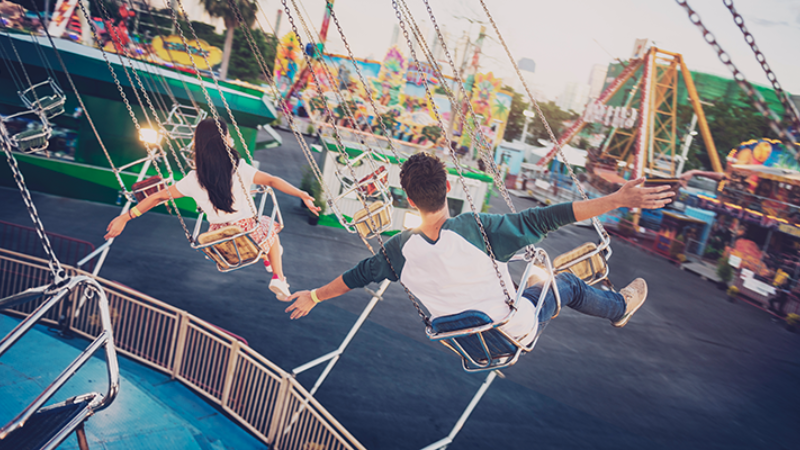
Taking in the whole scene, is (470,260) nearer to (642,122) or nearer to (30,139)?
(30,139)

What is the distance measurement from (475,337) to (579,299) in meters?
0.71

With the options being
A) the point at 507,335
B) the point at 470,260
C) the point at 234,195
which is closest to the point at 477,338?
the point at 507,335

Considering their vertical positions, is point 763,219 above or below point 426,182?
above

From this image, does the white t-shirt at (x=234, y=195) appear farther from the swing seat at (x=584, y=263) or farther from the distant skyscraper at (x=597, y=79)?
the distant skyscraper at (x=597, y=79)

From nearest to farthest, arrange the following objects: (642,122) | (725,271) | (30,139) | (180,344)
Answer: (180,344), (30,139), (725,271), (642,122)

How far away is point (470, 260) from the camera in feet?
7.18

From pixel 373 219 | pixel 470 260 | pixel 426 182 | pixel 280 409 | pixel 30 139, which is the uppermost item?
pixel 426 182

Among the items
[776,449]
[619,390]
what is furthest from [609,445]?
[776,449]

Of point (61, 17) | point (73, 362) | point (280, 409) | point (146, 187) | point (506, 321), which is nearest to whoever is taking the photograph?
point (73, 362)

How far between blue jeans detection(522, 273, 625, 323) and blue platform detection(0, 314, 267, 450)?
10.2 ft

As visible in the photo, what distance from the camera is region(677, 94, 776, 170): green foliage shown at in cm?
1731

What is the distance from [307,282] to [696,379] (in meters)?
6.81

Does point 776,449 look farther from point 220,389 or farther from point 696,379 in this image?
point 220,389

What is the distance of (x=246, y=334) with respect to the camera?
20.5 ft
